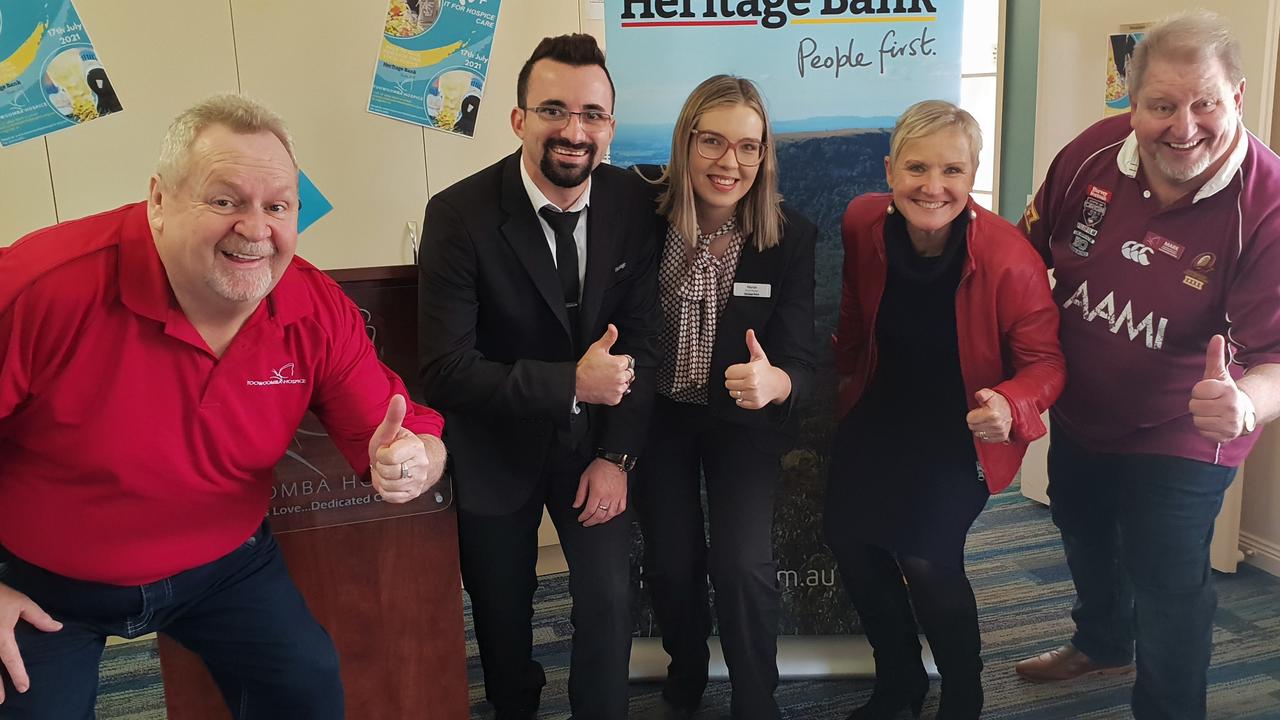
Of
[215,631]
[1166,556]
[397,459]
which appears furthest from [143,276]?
[1166,556]

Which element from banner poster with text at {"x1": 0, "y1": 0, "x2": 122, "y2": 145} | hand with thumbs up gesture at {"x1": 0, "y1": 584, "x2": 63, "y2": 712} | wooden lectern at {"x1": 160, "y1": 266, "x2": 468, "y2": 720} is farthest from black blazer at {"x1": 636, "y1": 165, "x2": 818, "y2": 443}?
banner poster with text at {"x1": 0, "y1": 0, "x2": 122, "y2": 145}

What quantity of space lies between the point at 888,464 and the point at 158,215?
64.2 inches

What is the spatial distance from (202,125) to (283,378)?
470 mm

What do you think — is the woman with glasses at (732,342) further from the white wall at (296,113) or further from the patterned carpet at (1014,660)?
the white wall at (296,113)

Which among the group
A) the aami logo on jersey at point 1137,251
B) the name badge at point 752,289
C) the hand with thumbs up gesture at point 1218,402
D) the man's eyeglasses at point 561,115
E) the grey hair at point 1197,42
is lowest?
the hand with thumbs up gesture at point 1218,402

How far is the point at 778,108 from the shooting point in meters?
2.51

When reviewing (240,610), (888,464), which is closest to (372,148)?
(240,610)

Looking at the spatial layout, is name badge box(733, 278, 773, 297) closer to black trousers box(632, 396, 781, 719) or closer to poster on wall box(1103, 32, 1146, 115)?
black trousers box(632, 396, 781, 719)

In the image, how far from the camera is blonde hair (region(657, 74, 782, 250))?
2164 mm

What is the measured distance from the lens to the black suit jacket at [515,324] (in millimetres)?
2033

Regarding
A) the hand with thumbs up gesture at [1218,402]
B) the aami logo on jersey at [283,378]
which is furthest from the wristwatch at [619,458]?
the hand with thumbs up gesture at [1218,402]

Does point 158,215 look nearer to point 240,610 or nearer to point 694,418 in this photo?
point 240,610

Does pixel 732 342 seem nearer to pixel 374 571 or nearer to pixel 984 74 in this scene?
pixel 374 571

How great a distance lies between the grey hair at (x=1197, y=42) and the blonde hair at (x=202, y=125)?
173 cm
